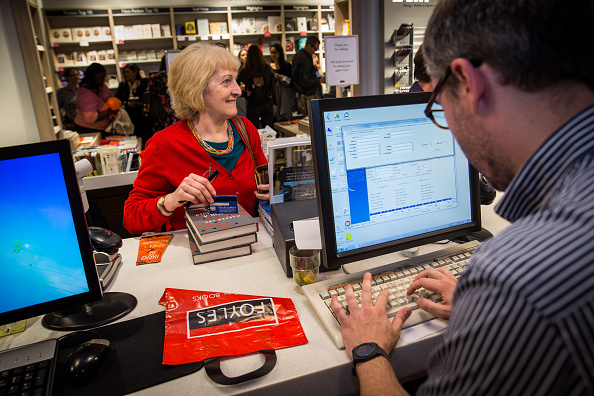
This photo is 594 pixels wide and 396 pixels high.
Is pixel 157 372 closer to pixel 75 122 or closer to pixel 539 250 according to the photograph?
pixel 539 250

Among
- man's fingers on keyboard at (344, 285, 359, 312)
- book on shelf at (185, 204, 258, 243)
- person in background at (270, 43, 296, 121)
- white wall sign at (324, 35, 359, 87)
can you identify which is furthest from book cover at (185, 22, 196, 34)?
man's fingers on keyboard at (344, 285, 359, 312)

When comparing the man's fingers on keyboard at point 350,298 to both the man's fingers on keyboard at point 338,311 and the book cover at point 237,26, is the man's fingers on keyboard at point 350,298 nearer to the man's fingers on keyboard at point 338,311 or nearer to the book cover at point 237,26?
the man's fingers on keyboard at point 338,311

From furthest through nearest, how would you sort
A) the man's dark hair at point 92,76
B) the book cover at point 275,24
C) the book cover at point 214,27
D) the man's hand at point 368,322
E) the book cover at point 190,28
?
1. the book cover at point 275,24
2. the book cover at point 214,27
3. the book cover at point 190,28
4. the man's dark hair at point 92,76
5. the man's hand at point 368,322

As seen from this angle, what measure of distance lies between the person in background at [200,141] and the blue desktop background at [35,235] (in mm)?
818

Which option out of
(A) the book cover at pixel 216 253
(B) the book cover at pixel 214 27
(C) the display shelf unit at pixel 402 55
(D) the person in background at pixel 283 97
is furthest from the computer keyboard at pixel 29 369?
(B) the book cover at pixel 214 27

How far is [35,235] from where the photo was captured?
864mm

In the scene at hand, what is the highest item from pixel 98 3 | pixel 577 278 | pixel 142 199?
pixel 98 3

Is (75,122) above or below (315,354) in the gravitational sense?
above

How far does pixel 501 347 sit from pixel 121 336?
0.83 meters

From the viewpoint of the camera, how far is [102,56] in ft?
21.9

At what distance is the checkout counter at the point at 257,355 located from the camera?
2.65 feet

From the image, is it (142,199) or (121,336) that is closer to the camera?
(121,336)

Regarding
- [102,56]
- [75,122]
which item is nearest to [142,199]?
[75,122]

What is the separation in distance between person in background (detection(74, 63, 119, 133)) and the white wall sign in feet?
10.9
